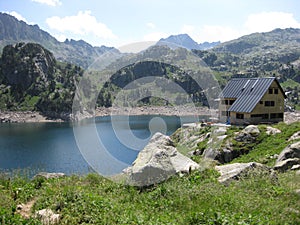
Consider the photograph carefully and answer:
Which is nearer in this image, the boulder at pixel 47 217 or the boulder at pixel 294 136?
the boulder at pixel 47 217

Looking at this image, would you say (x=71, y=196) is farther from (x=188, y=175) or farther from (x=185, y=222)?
(x=188, y=175)

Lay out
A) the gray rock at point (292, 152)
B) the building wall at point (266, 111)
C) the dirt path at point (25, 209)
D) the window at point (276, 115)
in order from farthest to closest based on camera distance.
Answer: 1. the window at point (276, 115)
2. the building wall at point (266, 111)
3. the gray rock at point (292, 152)
4. the dirt path at point (25, 209)

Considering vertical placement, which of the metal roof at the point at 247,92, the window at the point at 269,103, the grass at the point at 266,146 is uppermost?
the metal roof at the point at 247,92

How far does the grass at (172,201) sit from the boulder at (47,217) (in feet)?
0.80

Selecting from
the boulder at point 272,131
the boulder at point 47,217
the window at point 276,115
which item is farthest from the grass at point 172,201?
the window at point 276,115

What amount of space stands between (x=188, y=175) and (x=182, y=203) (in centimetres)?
350

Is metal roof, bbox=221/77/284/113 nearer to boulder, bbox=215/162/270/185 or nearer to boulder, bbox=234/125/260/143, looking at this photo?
boulder, bbox=234/125/260/143

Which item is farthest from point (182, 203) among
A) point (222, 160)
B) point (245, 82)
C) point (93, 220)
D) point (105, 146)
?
point (105, 146)

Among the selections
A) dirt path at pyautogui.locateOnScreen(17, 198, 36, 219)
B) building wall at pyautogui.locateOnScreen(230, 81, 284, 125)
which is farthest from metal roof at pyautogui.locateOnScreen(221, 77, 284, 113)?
dirt path at pyautogui.locateOnScreen(17, 198, 36, 219)

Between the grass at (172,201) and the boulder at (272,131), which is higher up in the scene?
the boulder at (272,131)

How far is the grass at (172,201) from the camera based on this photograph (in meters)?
9.41

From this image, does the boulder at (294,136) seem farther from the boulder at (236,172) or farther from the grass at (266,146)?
the boulder at (236,172)

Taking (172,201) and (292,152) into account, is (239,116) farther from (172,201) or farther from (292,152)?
(172,201)

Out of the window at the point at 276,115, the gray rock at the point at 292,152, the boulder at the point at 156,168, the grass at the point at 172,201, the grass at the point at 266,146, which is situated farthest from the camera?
the window at the point at 276,115
